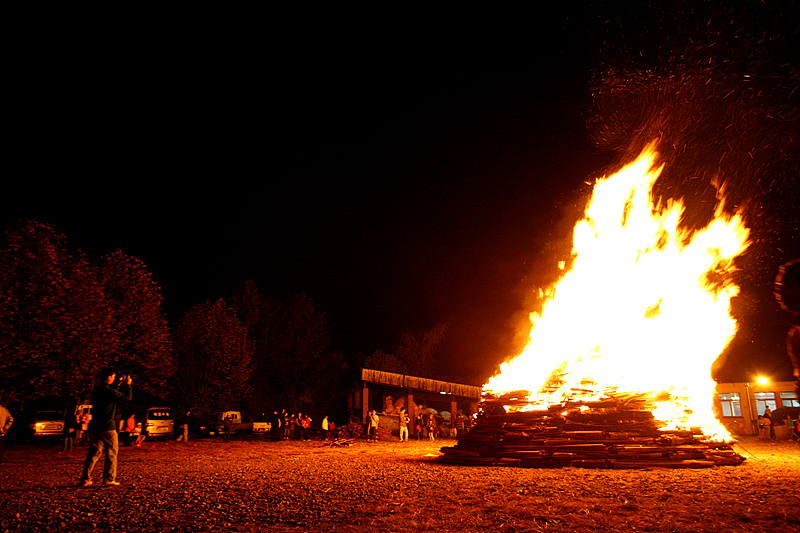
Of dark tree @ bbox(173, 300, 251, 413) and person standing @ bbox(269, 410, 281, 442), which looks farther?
dark tree @ bbox(173, 300, 251, 413)

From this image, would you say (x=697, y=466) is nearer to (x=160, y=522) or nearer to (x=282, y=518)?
(x=282, y=518)

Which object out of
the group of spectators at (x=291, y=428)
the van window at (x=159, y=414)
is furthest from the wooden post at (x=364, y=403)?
the van window at (x=159, y=414)

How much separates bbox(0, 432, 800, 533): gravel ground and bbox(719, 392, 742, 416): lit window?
74.2 feet

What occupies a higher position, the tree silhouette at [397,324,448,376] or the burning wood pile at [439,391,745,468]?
the tree silhouette at [397,324,448,376]

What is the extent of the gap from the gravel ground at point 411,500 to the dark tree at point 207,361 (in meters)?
26.5

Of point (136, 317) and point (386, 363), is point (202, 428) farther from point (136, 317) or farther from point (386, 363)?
point (386, 363)

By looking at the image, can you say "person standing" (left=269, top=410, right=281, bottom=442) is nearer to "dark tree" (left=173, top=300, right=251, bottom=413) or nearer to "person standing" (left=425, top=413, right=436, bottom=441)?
"person standing" (left=425, top=413, right=436, bottom=441)

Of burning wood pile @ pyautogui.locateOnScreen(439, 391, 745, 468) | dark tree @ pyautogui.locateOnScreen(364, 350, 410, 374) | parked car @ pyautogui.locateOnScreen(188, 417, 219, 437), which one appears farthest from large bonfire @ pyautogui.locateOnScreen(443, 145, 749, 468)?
dark tree @ pyautogui.locateOnScreen(364, 350, 410, 374)

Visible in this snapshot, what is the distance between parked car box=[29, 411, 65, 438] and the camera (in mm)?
27609

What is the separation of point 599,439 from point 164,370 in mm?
25650

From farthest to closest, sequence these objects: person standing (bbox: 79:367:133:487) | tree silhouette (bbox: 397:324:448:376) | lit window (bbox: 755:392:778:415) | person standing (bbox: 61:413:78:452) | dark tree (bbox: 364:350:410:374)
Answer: tree silhouette (bbox: 397:324:448:376), dark tree (bbox: 364:350:410:374), lit window (bbox: 755:392:778:415), person standing (bbox: 61:413:78:452), person standing (bbox: 79:367:133:487)

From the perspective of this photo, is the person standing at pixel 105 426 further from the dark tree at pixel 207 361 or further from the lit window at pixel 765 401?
the lit window at pixel 765 401

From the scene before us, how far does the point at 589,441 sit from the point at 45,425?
1144 inches

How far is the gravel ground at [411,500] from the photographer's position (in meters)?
6.40
